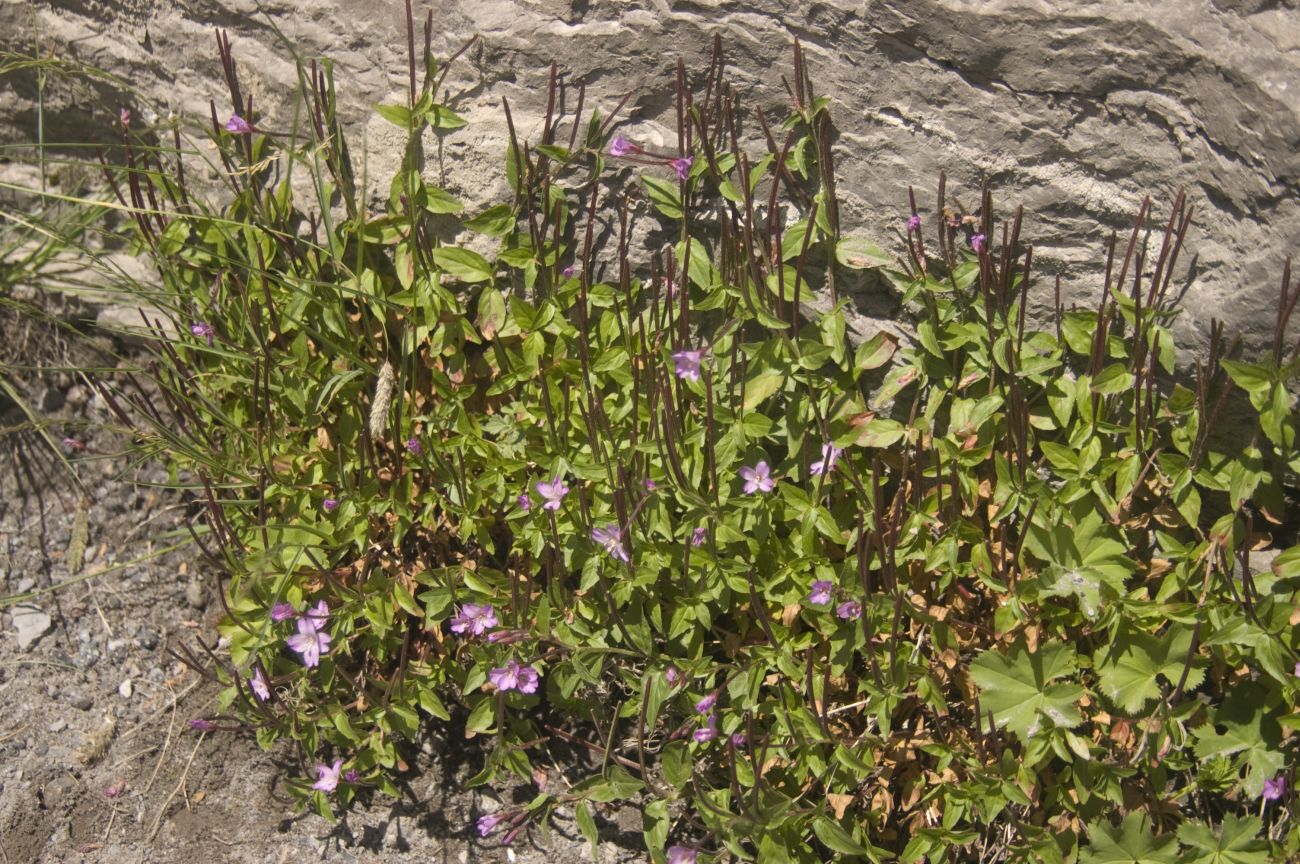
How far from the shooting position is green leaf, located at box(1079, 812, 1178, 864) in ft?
7.97

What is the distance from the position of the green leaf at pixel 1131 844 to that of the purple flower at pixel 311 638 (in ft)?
5.87

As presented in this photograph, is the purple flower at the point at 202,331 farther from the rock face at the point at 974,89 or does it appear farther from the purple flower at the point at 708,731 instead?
the purple flower at the point at 708,731

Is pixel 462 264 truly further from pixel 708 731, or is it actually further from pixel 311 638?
pixel 708 731

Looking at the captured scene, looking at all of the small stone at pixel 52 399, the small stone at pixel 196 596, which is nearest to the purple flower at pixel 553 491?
the small stone at pixel 196 596

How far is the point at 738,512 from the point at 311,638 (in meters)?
1.07

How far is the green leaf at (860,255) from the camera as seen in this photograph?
282 centimetres

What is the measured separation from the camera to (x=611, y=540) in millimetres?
2631

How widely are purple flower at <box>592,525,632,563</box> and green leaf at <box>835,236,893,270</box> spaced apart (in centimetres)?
86

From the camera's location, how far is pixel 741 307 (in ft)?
9.21

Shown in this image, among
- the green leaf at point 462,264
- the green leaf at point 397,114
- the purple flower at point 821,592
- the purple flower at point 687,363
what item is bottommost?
the purple flower at point 821,592

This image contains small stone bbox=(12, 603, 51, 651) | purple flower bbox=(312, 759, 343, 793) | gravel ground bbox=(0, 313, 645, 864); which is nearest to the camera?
purple flower bbox=(312, 759, 343, 793)

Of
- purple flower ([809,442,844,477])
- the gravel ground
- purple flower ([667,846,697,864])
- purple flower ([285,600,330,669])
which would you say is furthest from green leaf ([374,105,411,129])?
purple flower ([667,846,697,864])

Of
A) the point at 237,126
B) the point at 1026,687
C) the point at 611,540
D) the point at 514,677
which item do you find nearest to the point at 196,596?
the point at 514,677

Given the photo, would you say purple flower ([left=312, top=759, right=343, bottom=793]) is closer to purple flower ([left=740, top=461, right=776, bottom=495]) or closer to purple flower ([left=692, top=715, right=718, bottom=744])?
purple flower ([left=692, top=715, right=718, bottom=744])
